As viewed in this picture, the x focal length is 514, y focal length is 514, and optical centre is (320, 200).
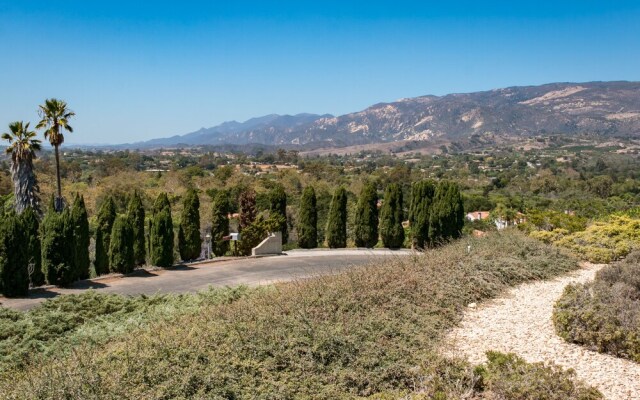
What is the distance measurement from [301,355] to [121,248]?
12726 millimetres

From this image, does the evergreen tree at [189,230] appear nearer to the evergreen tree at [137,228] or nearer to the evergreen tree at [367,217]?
the evergreen tree at [137,228]

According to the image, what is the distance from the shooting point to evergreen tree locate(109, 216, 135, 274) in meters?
17.8

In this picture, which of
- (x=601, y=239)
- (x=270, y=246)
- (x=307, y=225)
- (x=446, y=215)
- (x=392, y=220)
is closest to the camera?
(x=601, y=239)

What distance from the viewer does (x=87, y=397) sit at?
540 centimetres

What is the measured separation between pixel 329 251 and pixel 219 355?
1671cm

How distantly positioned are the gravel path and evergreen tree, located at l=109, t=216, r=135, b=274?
41.1 feet

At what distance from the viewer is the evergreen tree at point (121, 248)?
58.3 ft

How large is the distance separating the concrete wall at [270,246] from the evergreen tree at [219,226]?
189cm

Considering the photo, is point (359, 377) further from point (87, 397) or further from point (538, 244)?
point (538, 244)

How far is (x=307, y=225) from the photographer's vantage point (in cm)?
2477

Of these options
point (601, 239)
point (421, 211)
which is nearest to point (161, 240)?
point (421, 211)

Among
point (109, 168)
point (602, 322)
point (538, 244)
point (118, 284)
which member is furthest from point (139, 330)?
point (109, 168)

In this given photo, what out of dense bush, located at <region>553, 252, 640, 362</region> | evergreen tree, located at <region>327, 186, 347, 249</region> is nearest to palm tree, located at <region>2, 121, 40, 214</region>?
evergreen tree, located at <region>327, 186, 347, 249</region>

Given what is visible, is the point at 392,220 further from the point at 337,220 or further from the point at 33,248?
the point at 33,248
